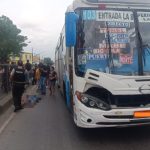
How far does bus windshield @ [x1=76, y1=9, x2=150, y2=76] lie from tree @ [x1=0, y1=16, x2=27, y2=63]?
64.6 m

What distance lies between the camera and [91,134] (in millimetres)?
9180

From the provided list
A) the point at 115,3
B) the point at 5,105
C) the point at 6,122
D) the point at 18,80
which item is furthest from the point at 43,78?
the point at 115,3

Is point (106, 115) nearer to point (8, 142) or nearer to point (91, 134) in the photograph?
point (91, 134)

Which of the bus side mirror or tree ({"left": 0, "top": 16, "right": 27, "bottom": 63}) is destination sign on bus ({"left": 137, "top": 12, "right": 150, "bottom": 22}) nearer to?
the bus side mirror

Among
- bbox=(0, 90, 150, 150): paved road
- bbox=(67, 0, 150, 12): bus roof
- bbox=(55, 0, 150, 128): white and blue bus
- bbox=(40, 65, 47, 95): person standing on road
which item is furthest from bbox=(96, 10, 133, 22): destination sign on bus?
bbox=(40, 65, 47, 95): person standing on road

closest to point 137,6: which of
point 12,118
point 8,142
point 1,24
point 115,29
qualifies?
point 115,29

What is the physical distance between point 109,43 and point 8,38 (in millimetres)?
66831

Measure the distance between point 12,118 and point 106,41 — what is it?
5133 millimetres

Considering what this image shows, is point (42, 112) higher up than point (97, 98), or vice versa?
point (97, 98)

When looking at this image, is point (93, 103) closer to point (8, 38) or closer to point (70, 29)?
point (70, 29)

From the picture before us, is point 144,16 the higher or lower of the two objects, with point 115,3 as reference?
lower

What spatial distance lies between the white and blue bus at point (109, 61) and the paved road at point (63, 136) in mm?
473

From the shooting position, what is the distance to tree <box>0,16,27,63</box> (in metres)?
73.1

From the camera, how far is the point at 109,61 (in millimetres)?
8367
